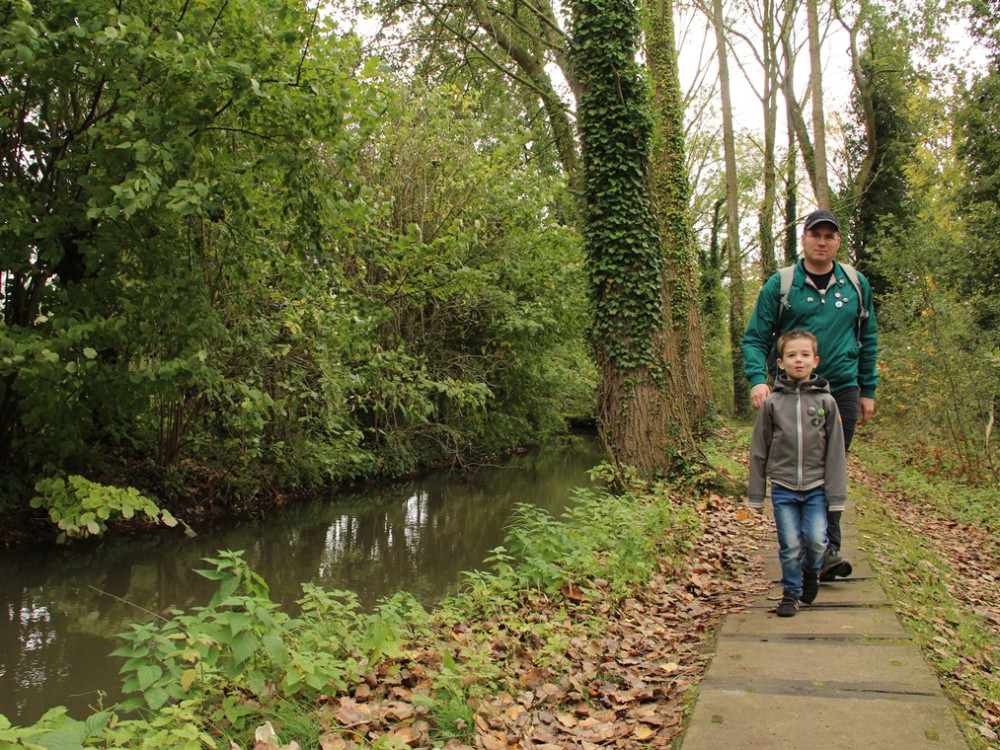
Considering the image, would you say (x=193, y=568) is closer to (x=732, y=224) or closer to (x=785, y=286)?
(x=785, y=286)

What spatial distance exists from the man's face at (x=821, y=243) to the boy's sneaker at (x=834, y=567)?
1.85m

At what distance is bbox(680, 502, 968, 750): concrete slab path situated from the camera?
2.72 metres

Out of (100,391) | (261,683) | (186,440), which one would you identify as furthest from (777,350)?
(186,440)

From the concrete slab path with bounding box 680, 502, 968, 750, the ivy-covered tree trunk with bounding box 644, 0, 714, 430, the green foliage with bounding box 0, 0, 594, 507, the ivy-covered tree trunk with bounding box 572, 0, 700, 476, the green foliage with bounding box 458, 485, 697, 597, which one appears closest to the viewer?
the concrete slab path with bounding box 680, 502, 968, 750

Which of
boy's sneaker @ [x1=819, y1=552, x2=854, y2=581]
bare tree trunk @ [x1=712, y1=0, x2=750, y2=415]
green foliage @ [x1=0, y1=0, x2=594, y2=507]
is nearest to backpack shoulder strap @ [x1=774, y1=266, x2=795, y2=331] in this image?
boy's sneaker @ [x1=819, y1=552, x2=854, y2=581]

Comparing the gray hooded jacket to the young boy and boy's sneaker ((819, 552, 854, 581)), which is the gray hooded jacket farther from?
boy's sneaker ((819, 552, 854, 581))

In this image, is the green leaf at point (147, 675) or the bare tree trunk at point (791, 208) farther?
the bare tree trunk at point (791, 208)

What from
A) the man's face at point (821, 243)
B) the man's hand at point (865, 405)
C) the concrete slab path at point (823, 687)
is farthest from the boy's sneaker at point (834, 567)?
the man's face at point (821, 243)

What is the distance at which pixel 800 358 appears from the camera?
4.31 metres

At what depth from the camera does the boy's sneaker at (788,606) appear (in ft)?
14.0

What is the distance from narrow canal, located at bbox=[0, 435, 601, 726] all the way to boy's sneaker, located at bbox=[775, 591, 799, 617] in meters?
4.16

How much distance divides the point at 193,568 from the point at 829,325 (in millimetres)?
6459

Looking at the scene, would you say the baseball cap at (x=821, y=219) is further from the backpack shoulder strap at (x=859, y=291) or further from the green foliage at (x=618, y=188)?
the green foliage at (x=618, y=188)

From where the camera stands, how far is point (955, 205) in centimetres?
1700
